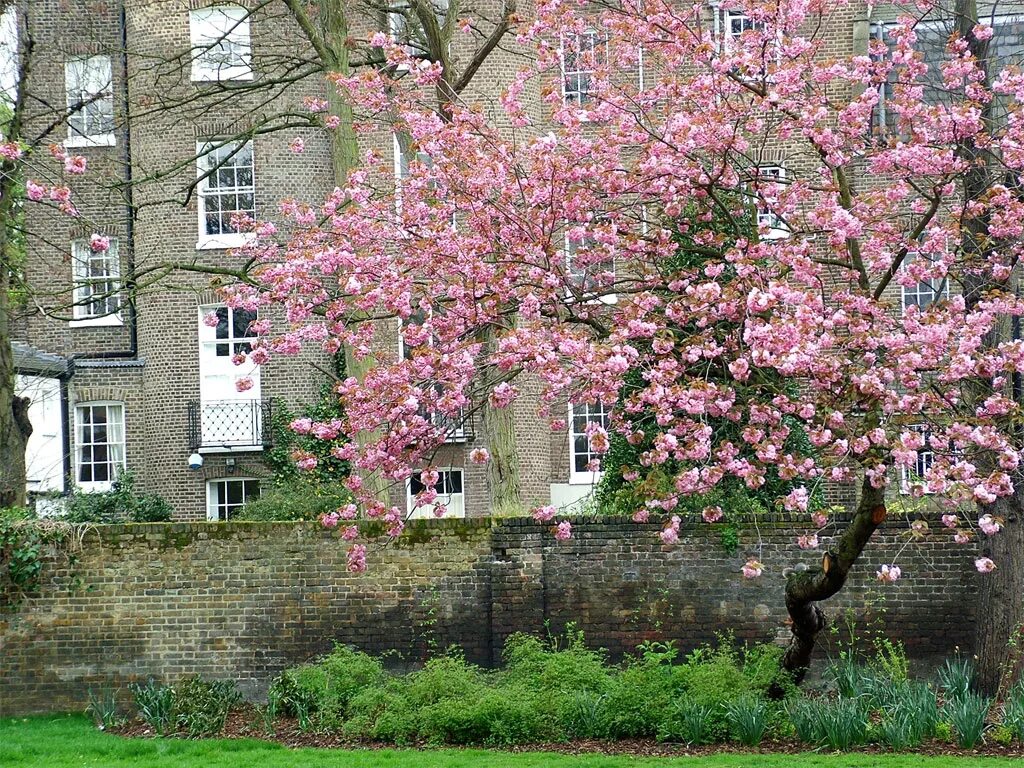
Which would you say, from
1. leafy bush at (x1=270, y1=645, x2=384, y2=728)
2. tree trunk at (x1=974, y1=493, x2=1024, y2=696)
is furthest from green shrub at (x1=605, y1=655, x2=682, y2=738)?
tree trunk at (x1=974, y1=493, x2=1024, y2=696)

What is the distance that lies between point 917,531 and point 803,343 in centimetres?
151

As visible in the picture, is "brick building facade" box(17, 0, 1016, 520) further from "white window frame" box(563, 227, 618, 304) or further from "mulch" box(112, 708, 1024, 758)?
"white window frame" box(563, 227, 618, 304)

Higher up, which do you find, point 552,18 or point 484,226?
point 552,18

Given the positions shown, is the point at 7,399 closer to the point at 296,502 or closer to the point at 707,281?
the point at 296,502

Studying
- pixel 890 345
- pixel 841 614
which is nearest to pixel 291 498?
pixel 841 614

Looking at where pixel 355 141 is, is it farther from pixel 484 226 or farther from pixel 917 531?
pixel 917 531

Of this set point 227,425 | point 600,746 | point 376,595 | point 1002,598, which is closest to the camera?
point 600,746

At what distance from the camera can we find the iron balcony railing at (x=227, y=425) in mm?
27312

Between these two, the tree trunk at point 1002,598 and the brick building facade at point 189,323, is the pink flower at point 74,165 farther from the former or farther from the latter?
the brick building facade at point 189,323

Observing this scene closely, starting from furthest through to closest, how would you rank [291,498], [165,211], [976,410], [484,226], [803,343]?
[165,211] → [291,498] → [484,226] → [976,410] → [803,343]

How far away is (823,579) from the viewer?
10.5 meters

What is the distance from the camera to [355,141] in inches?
705

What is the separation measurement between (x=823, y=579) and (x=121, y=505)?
19105 mm

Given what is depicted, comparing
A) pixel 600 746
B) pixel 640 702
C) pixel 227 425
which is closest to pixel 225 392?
pixel 227 425
